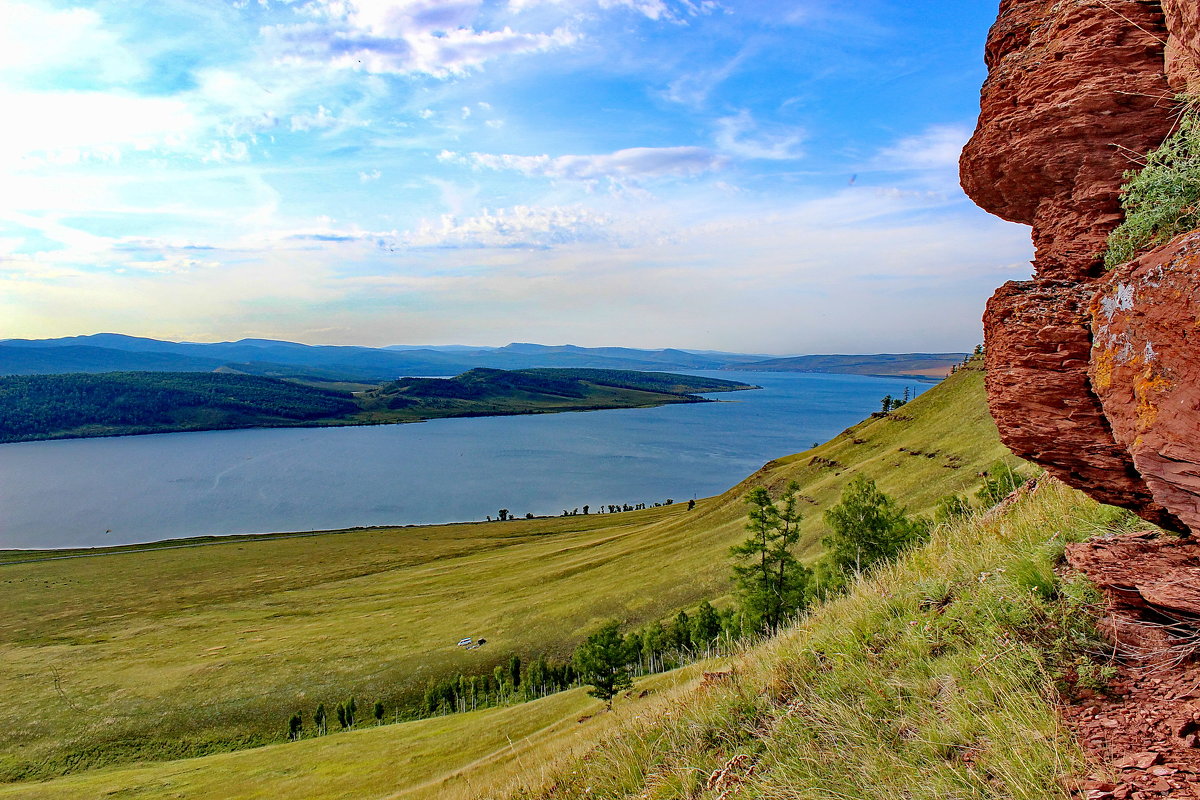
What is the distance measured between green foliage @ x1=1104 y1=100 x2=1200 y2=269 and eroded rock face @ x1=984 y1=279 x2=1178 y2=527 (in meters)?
0.55

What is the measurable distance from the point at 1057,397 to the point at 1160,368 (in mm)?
1204

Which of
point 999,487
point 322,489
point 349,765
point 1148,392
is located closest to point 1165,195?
point 1148,392

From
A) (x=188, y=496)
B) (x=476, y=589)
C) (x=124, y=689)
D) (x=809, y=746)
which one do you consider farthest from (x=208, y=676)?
(x=188, y=496)

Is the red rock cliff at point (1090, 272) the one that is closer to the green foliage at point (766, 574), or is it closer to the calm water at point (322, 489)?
the green foliage at point (766, 574)

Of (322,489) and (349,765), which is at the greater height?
(349,765)

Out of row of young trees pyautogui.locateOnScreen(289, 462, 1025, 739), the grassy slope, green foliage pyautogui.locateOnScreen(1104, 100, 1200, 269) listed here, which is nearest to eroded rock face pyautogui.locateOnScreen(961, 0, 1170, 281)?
green foliage pyautogui.locateOnScreen(1104, 100, 1200, 269)

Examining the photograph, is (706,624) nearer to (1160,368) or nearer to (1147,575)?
(1147,575)

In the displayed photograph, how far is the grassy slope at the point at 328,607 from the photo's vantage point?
53.7 meters

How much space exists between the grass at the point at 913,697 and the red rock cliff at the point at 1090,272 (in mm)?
1367

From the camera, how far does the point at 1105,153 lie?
583cm

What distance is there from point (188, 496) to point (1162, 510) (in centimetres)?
18882

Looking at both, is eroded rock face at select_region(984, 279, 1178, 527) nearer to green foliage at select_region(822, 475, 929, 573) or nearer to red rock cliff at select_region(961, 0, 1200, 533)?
red rock cliff at select_region(961, 0, 1200, 533)

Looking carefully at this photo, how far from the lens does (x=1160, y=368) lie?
4410 mm

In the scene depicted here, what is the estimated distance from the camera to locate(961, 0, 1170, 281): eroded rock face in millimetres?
5570
